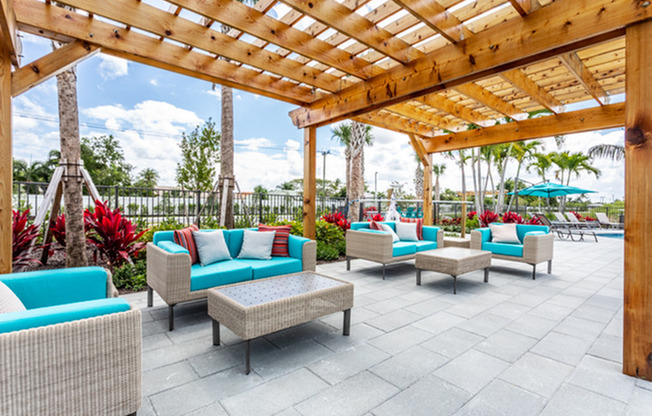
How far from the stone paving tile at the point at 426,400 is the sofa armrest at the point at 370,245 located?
2.54 meters

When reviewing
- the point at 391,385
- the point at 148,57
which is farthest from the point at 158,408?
the point at 148,57

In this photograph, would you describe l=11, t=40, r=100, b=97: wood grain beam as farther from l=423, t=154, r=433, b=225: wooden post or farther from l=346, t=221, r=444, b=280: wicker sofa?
l=423, t=154, r=433, b=225: wooden post

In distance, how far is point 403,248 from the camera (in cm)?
469

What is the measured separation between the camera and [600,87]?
4148 millimetres

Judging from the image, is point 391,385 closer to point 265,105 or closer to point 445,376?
point 445,376

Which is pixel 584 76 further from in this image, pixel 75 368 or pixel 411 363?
pixel 75 368

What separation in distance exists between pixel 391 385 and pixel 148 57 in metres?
3.51

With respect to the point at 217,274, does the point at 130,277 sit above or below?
below

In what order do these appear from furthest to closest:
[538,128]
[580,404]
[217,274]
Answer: [538,128] < [217,274] < [580,404]

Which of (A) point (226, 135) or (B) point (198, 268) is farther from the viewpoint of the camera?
(A) point (226, 135)

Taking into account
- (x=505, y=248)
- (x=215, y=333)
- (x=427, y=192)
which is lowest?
(x=215, y=333)

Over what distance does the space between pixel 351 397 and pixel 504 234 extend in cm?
451

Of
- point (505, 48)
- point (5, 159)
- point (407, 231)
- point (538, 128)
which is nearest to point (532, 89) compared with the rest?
point (538, 128)

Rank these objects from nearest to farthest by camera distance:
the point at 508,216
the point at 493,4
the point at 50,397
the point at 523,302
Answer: the point at 50,397
the point at 493,4
the point at 523,302
the point at 508,216
